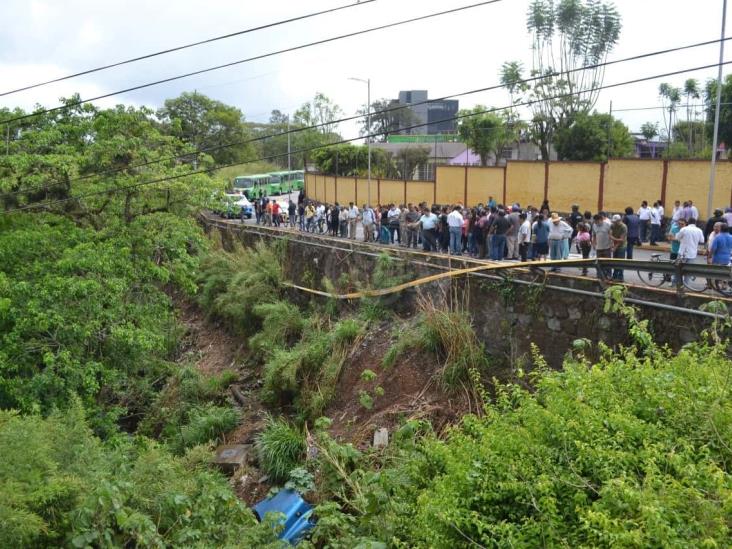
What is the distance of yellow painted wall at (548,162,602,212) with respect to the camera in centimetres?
2383

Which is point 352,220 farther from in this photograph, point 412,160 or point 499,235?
point 412,160

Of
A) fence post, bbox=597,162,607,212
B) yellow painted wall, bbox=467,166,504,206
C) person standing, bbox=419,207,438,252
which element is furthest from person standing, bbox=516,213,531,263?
yellow painted wall, bbox=467,166,504,206

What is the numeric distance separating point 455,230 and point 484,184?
467 inches

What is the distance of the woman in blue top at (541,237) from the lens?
14.5m

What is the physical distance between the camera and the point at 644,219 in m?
19.1

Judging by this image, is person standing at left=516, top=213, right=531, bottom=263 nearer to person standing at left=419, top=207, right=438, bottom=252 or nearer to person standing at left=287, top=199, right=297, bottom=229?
person standing at left=419, top=207, right=438, bottom=252

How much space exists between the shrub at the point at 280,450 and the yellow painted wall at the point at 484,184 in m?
18.0

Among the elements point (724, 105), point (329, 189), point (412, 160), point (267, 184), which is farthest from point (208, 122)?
point (724, 105)

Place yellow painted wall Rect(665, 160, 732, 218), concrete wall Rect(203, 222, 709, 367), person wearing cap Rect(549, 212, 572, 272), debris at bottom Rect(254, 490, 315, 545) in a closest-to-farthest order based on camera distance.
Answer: debris at bottom Rect(254, 490, 315, 545), concrete wall Rect(203, 222, 709, 367), person wearing cap Rect(549, 212, 572, 272), yellow painted wall Rect(665, 160, 732, 218)

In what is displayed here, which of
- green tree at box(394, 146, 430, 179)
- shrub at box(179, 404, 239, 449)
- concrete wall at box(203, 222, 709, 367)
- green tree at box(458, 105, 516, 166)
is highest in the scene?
green tree at box(458, 105, 516, 166)

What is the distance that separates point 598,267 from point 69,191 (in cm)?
1105

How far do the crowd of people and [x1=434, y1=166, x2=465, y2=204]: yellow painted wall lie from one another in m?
7.04

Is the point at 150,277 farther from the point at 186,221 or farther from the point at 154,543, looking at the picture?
the point at 154,543

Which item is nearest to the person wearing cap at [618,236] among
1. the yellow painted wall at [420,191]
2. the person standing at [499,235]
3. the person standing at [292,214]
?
the person standing at [499,235]
